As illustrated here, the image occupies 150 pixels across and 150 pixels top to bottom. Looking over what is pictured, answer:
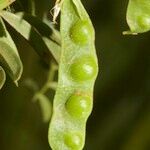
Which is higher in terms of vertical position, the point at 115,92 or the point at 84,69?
the point at 84,69

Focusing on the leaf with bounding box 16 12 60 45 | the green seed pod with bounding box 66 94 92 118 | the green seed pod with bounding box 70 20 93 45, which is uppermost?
the green seed pod with bounding box 70 20 93 45

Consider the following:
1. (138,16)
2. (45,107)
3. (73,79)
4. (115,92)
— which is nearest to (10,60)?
(73,79)

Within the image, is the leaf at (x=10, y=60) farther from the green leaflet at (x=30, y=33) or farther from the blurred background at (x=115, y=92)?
the blurred background at (x=115, y=92)

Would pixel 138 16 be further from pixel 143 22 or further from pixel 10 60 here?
pixel 10 60

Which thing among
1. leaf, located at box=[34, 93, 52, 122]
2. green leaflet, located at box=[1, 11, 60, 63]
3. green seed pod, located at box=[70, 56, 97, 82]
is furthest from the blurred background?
green seed pod, located at box=[70, 56, 97, 82]

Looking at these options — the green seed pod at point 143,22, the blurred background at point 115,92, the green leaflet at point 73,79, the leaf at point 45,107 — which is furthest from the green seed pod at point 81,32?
the blurred background at point 115,92

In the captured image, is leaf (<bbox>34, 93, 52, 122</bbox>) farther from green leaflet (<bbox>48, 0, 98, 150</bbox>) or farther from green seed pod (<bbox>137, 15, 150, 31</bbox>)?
green seed pod (<bbox>137, 15, 150, 31</bbox>)
